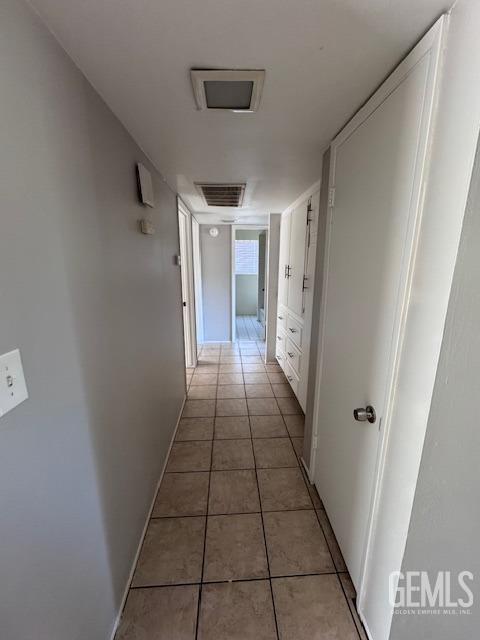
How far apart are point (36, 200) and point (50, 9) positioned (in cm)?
48

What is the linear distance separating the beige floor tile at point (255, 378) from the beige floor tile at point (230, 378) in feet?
0.25

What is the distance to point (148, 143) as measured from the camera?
147 cm

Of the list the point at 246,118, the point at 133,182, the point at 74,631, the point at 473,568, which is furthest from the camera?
the point at 133,182

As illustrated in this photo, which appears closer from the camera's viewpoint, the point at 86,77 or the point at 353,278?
the point at 86,77

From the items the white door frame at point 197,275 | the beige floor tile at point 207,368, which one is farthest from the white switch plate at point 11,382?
the white door frame at point 197,275

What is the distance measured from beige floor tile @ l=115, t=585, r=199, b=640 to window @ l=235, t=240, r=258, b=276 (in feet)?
19.0

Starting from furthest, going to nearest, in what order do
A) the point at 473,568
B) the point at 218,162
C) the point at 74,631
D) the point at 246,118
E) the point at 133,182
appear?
the point at 218,162
the point at 133,182
the point at 246,118
the point at 74,631
the point at 473,568

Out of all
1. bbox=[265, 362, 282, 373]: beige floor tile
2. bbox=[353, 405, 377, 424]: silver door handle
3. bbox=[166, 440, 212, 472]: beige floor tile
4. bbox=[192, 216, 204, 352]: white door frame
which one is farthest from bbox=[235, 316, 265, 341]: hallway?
bbox=[353, 405, 377, 424]: silver door handle

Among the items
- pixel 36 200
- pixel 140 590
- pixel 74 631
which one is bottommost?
pixel 140 590

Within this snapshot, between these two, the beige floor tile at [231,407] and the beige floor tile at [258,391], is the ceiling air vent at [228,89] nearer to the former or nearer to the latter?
the beige floor tile at [231,407]

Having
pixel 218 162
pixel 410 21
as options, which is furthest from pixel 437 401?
pixel 218 162

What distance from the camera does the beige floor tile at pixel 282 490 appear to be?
1.69 meters

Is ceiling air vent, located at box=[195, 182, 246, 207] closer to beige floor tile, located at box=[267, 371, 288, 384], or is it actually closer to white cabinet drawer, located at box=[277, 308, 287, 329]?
white cabinet drawer, located at box=[277, 308, 287, 329]

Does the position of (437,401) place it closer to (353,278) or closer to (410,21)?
(353,278)
